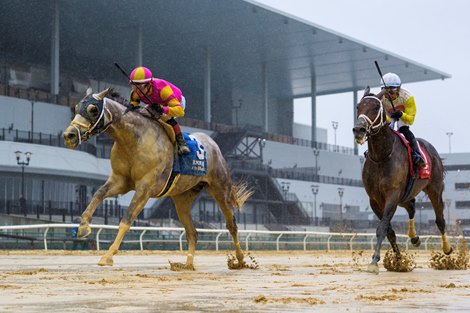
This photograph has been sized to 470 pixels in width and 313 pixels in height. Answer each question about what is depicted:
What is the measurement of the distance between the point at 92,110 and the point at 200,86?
A: 198ft

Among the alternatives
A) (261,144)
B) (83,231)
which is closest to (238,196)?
(83,231)

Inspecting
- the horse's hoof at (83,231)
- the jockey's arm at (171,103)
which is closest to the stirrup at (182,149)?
the jockey's arm at (171,103)

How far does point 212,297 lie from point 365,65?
60.5 metres

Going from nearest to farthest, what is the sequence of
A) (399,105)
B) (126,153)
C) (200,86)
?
(126,153)
(399,105)
(200,86)

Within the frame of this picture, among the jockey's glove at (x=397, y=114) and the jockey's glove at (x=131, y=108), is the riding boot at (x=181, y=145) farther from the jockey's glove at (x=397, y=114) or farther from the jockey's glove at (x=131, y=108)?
the jockey's glove at (x=397, y=114)

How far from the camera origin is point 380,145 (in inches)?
417

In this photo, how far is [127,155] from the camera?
33.4 feet

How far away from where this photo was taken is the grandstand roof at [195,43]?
4994 centimetres

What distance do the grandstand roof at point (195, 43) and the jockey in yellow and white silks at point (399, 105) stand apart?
125 feet

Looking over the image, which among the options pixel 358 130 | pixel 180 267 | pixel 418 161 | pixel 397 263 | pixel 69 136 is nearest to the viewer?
pixel 69 136

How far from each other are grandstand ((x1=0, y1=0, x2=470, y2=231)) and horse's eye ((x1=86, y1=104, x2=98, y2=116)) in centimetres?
2845

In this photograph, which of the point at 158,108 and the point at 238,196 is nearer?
the point at 158,108

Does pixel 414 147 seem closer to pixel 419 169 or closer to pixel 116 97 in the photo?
pixel 419 169

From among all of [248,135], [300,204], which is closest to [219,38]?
[248,135]
